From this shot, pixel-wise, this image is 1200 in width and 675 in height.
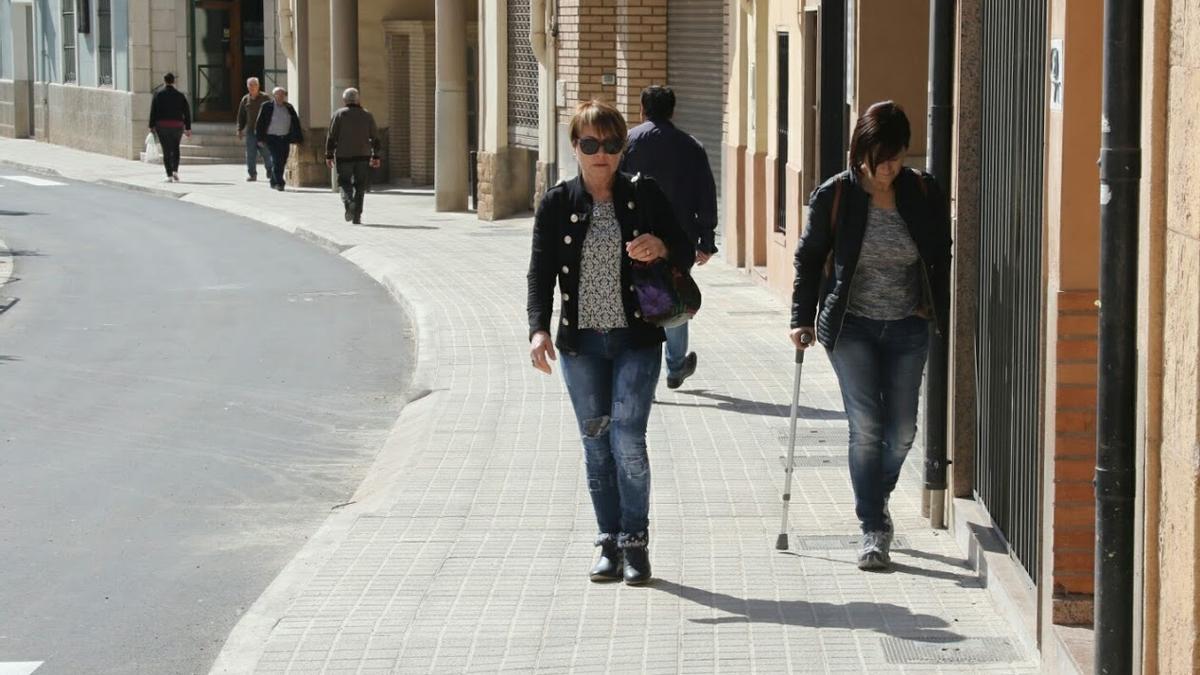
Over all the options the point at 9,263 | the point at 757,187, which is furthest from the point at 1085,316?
the point at 9,263

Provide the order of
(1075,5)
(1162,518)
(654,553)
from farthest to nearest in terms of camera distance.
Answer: (654,553), (1075,5), (1162,518)

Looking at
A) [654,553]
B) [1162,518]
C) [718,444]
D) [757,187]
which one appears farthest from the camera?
[757,187]

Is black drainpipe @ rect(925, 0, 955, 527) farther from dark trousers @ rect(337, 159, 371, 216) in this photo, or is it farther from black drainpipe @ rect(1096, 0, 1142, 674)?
dark trousers @ rect(337, 159, 371, 216)

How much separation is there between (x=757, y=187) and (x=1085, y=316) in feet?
42.6

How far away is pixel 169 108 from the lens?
34.7 metres

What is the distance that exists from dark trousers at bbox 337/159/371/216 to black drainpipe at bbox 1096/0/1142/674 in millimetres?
21418

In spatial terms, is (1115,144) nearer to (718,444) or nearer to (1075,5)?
(1075,5)

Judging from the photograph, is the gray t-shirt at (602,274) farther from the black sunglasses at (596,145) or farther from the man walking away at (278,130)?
the man walking away at (278,130)

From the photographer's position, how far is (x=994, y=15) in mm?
7727

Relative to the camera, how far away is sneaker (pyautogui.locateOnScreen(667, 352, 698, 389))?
12.2 m

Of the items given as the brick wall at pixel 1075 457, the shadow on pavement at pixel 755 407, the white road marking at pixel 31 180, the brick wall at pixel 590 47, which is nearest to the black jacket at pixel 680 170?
the shadow on pavement at pixel 755 407

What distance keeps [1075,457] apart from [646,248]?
199cm

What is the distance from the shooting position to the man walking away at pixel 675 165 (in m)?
11.8

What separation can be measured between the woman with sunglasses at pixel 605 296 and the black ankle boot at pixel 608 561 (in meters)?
0.07
